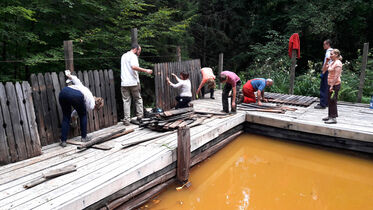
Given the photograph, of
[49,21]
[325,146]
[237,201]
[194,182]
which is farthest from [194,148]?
[49,21]

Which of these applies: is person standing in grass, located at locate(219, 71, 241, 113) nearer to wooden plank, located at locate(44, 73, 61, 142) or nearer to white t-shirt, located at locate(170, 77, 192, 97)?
white t-shirt, located at locate(170, 77, 192, 97)

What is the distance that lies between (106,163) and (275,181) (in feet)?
9.86

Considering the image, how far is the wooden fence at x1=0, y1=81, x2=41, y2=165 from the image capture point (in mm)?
3683

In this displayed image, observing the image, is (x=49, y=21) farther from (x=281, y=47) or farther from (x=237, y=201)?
(x=281, y=47)

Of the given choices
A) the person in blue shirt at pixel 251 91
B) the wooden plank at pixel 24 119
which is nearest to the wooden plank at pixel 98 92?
the wooden plank at pixel 24 119

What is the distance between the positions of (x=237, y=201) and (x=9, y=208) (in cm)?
307

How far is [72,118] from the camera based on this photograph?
4664 mm

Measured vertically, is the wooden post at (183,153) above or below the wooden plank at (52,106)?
below

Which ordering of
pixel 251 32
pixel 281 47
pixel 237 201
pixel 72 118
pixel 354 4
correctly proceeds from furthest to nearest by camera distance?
pixel 251 32, pixel 281 47, pixel 354 4, pixel 72 118, pixel 237 201

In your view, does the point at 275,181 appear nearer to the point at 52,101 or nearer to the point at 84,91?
the point at 84,91

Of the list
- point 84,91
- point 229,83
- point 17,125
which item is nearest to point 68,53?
point 84,91

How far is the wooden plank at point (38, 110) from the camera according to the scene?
4.18 m

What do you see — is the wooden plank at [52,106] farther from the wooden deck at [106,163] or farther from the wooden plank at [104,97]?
the wooden plank at [104,97]

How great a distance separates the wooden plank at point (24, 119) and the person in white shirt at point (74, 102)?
526 millimetres
